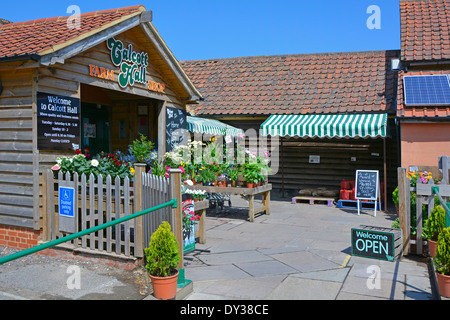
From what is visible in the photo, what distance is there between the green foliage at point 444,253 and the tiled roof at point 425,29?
9713 millimetres

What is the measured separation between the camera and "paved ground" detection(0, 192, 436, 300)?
15.6 ft

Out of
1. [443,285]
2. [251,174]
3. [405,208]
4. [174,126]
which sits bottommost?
[443,285]

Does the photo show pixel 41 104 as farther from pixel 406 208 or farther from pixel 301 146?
pixel 301 146

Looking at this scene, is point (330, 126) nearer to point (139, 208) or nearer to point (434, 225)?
point (434, 225)

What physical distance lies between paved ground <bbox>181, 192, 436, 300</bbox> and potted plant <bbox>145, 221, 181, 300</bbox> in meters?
0.35

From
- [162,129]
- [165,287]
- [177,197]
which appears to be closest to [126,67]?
[162,129]

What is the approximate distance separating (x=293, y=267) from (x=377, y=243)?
4.74 feet

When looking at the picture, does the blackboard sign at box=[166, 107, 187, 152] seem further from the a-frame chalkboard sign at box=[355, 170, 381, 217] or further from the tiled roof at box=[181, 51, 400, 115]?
the a-frame chalkboard sign at box=[355, 170, 381, 217]

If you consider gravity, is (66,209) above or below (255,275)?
above

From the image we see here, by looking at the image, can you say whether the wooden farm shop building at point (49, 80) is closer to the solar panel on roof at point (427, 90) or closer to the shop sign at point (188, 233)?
the shop sign at point (188, 233)

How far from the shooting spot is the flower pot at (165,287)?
4.43 metres

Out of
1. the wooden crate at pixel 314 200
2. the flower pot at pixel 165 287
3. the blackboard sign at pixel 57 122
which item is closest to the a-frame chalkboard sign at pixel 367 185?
the wooden crate at pixel 314 200

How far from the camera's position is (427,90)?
11516 millimetres

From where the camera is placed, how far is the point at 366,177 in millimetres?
11336
